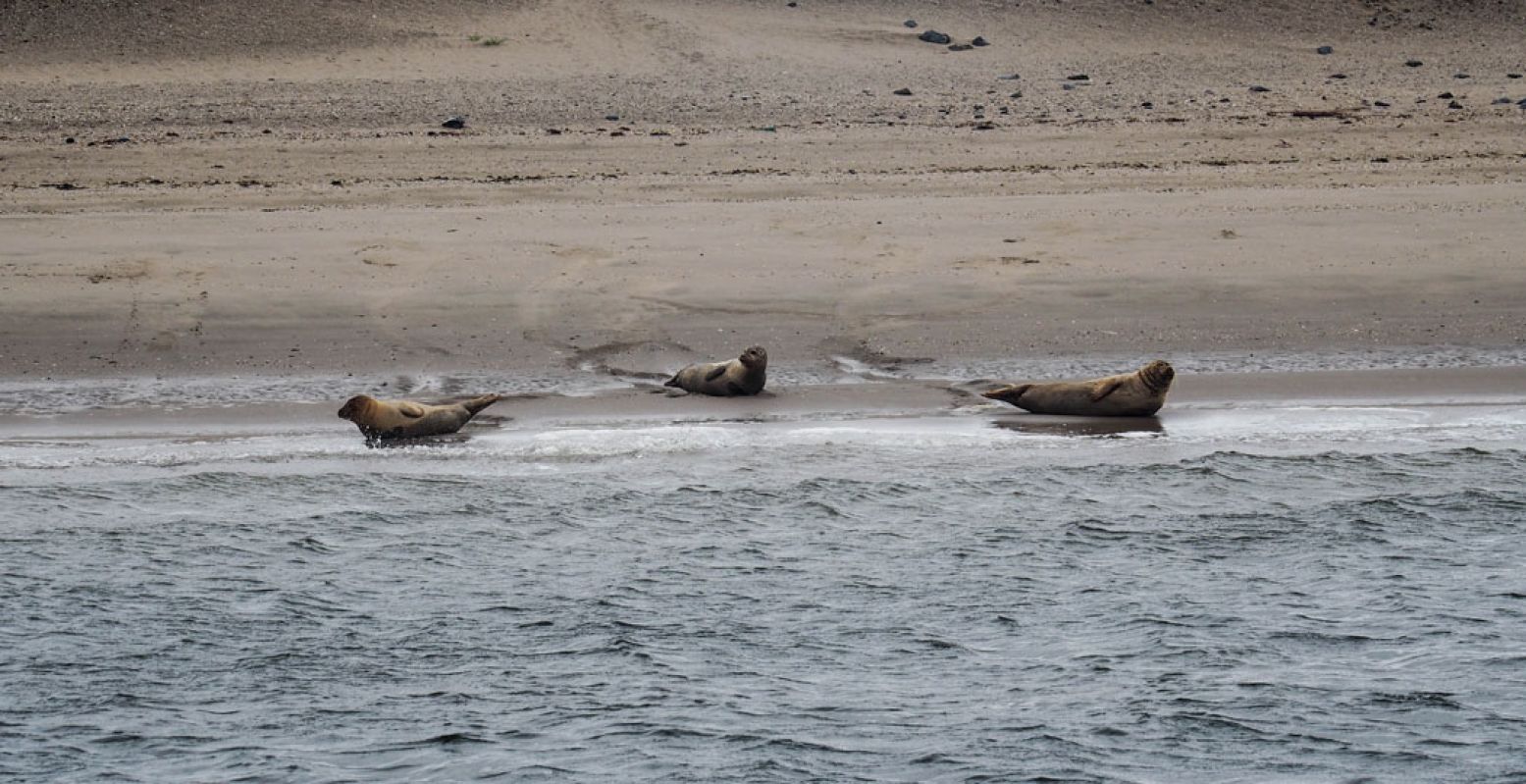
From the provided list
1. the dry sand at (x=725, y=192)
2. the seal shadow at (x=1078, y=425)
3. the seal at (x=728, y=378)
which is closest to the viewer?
the seal shadow at (x=1078, y=425)

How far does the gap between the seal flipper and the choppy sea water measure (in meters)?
0.23

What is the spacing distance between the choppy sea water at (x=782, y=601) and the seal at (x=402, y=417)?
104 mm

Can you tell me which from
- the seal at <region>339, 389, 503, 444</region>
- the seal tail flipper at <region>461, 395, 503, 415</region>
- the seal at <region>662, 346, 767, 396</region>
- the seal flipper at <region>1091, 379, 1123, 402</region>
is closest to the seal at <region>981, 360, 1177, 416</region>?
the seal flipper at <region>1091, 379, 1123, 402</region>

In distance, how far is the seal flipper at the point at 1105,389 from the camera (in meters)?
9.73

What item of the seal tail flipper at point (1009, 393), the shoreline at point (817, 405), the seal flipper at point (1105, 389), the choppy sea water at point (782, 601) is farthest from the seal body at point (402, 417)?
the seal flipper at point (1105, 389)

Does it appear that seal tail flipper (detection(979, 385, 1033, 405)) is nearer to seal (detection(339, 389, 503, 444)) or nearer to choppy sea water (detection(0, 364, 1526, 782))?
choppy sea water (detection(0, 364, 1526, 782))

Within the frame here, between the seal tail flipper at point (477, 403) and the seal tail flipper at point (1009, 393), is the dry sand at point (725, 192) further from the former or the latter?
the seal tail flipper at point (1009, 393)

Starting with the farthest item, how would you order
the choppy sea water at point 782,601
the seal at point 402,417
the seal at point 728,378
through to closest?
the seal at point 728,378, the seal at point 402,417, the choppy sea water at point 782,601

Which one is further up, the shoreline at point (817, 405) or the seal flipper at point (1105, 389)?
the seal flipper at point (1105, 389)

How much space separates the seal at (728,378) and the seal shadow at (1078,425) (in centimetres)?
126

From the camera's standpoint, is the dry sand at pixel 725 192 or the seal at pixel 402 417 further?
the dry sand at pixel 725 192

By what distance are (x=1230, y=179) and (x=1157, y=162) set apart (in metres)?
0.70

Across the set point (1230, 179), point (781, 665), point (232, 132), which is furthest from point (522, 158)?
point (781, 665)

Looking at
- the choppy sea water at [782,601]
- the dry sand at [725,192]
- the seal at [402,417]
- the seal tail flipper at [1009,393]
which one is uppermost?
the dry sand at [725,192]
